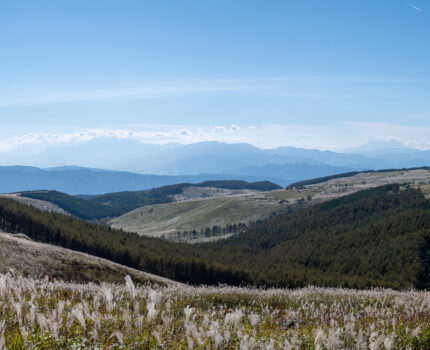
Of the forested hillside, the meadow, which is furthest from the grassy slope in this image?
the forested hillside

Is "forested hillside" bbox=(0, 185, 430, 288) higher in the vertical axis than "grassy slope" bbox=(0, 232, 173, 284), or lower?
lower

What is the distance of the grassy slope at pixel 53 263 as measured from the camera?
52312mm

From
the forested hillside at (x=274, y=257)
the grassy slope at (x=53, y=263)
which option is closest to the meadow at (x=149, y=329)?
the grassy slope at (x=53, y=263)

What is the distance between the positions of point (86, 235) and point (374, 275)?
391 ft

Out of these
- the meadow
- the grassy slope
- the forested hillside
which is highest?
the meadow

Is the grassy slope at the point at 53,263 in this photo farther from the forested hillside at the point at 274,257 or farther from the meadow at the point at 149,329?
the forested hillside at the point at 274,257

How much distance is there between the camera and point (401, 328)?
9891mm

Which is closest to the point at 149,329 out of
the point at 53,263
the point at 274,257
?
the point at 53,263

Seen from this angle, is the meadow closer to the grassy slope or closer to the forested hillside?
the grassy slope

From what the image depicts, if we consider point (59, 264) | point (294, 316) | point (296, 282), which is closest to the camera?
point (294, 316)

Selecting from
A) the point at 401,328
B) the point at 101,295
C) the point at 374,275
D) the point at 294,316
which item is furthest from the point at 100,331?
the point at 374,275

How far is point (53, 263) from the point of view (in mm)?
56781

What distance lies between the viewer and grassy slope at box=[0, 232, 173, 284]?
52312 mm

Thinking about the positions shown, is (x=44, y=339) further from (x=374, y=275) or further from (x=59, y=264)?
(x=374, y=275)
